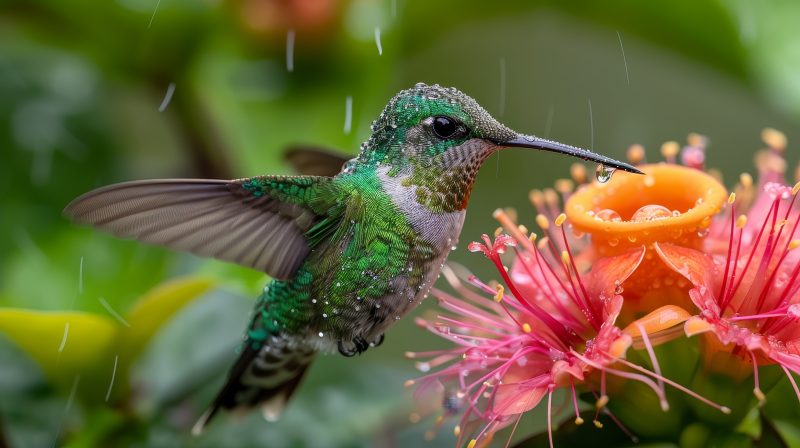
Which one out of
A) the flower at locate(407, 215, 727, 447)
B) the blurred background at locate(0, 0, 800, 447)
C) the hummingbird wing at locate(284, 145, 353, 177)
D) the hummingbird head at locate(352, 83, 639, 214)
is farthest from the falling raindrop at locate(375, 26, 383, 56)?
the hummingbird head at locate(352, 83, 639, 214)

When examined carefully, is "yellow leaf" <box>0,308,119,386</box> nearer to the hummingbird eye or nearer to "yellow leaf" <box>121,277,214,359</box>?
"yellow leaf" <box>121,277,214,359</box>

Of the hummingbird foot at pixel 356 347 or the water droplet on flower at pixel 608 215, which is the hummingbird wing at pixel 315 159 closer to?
the hummingbird foot at pixel 356 347

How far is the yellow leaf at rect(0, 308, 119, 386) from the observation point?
1.95 metres

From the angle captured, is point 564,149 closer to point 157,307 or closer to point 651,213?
point 651,213

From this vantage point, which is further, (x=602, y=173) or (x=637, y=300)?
(x=637, y=300)

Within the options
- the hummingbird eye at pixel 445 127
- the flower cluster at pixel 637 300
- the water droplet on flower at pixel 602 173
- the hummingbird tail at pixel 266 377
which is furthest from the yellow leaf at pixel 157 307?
the water droplet on flower at pixel 602 173

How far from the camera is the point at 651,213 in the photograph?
5.90 ft

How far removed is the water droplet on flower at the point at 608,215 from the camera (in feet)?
5.96

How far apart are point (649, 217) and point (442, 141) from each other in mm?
435

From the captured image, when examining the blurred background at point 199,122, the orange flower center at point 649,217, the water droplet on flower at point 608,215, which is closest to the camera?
the orange flower center at point 649,217

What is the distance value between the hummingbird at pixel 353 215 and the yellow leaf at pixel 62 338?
17.0 inches

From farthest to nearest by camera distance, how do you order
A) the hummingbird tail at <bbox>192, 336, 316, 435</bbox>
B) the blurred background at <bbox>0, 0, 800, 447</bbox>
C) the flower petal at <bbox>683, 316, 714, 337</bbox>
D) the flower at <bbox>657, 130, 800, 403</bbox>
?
the blurred background at <bbox>0, 0, 800, 447</bbox>, the hummingbird tail at <bbox>192, 336, 316, 435</bbox>, the flower at <bbox>657, 130, 800, 403</bbox>, the flower petal at <bbox>683, 316, 714, 337</bbox>

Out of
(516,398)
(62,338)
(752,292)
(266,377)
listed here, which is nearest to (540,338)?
(516,398)

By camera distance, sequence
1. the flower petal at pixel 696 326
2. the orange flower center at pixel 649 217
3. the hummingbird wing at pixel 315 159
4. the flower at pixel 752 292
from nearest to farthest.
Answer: the flower petal at pixel 696 326 < the flower at pixel 752 292 < the orange flower center at pixel 649 217 < the hummingbird wing at pixel 315 159
